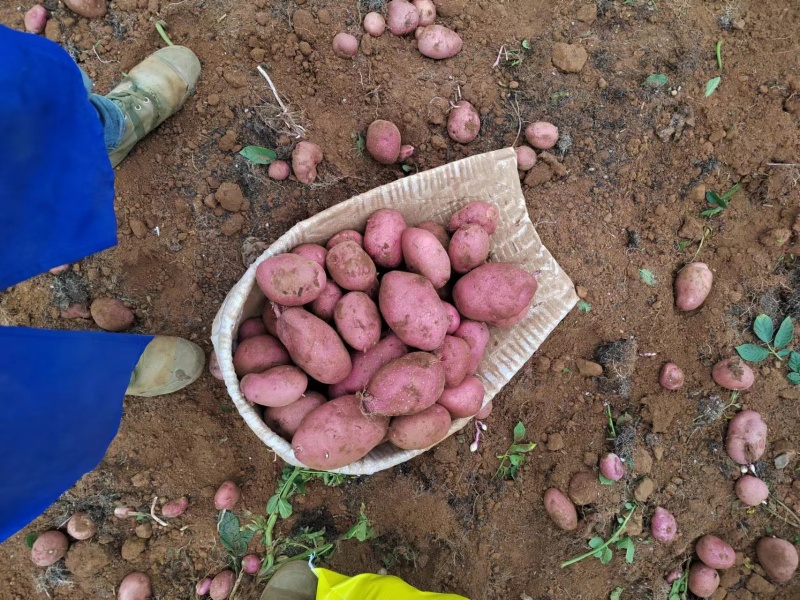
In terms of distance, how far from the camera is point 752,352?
234 centimetres

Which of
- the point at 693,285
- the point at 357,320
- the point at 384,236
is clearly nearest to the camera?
the point at 357,320

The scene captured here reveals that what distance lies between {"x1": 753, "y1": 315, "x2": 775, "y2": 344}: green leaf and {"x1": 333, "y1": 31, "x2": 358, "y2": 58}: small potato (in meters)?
2.23

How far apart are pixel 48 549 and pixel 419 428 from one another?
1693mm

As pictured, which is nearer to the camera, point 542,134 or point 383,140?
point 383,140

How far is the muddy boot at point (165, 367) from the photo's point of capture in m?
1.80

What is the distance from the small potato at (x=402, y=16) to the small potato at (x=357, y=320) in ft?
4.25

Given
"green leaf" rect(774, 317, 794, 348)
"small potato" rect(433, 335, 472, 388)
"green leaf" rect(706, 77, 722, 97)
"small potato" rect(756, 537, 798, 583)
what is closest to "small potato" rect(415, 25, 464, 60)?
"green leaf" rect(706, 77, 722, 97)

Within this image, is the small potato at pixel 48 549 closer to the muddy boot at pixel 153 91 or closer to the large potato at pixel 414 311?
the muddy boot at pixel 153 91

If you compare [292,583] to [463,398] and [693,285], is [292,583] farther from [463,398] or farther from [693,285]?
[693,285]

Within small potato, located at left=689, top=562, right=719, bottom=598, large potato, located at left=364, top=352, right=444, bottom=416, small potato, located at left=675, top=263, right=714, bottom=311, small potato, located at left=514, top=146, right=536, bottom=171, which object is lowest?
small potato, located at left=689, top=562, right=719, bottom=598

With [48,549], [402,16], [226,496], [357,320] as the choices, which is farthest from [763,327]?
[48,549]

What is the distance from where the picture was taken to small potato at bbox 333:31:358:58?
83.7 inches

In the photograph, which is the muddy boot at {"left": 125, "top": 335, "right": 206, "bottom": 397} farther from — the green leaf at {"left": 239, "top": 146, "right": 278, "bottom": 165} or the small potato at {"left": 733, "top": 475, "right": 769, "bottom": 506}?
the small potato at {"left": 733, "top": 475, "right": 769, "bottom": 506}

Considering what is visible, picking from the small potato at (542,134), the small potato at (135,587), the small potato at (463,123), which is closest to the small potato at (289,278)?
the small potato at (463,123)
